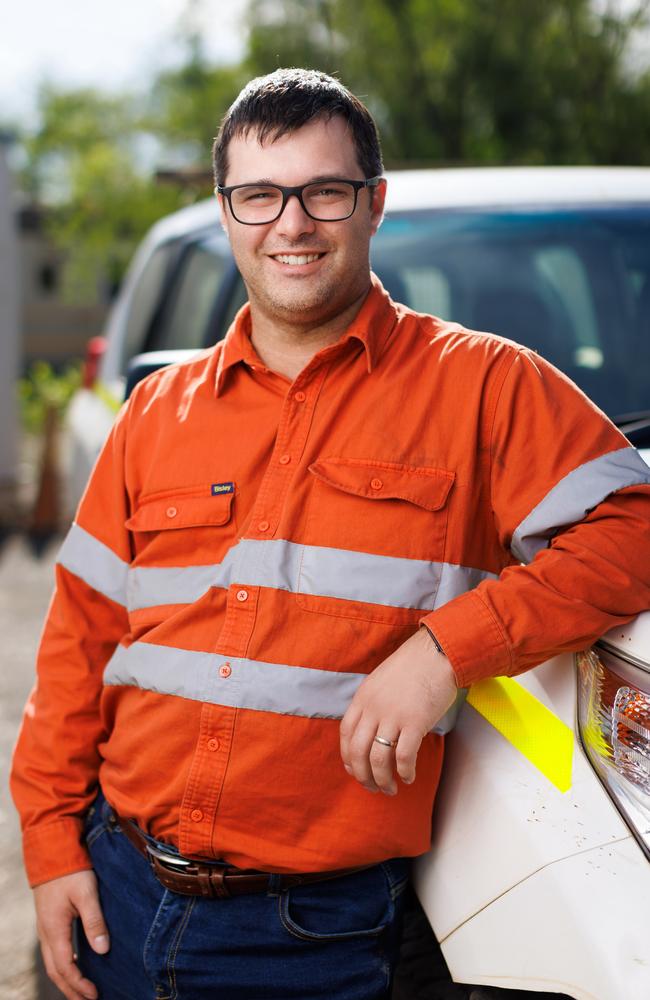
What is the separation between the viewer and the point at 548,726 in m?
1.75

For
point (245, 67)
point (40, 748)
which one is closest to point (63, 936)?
point (40, 748)

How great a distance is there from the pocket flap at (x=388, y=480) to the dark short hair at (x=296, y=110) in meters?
0.57

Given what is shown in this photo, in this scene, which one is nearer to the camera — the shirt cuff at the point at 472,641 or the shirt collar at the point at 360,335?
the shirt cuff at the point at 472,641

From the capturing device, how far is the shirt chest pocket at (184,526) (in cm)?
205

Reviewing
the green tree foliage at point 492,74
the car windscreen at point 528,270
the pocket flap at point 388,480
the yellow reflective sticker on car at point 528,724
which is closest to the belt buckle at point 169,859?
the yellow reflective sticker on car at point 528,724

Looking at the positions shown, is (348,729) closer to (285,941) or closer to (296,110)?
(285,941)

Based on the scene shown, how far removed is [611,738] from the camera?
1.64 meters

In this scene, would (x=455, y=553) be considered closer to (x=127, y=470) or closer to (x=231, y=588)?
(x=231, y=588)

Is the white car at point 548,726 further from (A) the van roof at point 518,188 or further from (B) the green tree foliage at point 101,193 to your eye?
(B) the green tree foliage at point 101,193

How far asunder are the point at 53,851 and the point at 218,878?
1.49ft

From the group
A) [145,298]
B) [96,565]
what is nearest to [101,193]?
[145,298]

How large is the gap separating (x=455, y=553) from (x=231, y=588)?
384 millimetres

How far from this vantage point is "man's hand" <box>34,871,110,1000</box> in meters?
2.18

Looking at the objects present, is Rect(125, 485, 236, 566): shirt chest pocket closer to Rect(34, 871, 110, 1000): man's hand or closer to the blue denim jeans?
the blue denim jeans
